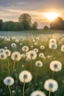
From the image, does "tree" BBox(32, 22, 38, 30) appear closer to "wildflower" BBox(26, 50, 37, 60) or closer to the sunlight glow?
the sunlight glow

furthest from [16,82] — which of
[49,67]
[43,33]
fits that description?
[43,33]

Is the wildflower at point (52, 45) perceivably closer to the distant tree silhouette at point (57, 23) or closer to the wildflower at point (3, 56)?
the distant tree silhouette at point (57, 23)

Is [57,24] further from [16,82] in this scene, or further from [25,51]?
[16,82]

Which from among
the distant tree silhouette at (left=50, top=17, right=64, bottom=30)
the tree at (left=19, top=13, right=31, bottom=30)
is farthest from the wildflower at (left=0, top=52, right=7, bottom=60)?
the distant tree silhouette at (left=50, top=17, right=64, bottom=30)

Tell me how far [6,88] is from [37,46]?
0.31 metres

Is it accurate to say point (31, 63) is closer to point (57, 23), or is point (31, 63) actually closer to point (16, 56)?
point (16, 56)

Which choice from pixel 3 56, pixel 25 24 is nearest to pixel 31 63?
pixel 3 56

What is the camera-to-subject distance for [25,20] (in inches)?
63.3

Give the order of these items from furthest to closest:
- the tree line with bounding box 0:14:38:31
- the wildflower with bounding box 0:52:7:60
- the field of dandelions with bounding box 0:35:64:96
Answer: the tree line with bounding box 0:14:38:31 < the wildflower with bounding box 0:52:7:60 < the field of dandelions with bounding box 0:35:64:96

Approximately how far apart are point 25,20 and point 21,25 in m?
0.04

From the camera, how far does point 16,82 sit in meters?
1.43

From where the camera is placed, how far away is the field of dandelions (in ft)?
4.54

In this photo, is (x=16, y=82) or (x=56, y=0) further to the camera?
(x=56, y=0)

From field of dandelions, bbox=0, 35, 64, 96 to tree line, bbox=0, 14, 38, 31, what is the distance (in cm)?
5
